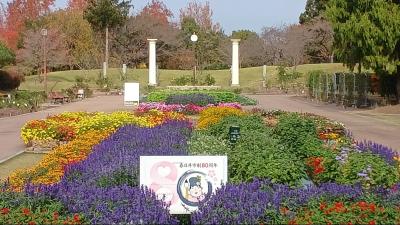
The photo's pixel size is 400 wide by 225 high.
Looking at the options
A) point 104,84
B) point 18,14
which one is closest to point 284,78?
point 104,84

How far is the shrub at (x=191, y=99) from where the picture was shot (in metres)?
26.6

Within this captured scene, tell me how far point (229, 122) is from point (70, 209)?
7.86m

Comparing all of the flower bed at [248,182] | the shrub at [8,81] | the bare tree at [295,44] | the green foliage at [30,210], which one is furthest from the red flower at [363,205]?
the bare tree at [295,44]

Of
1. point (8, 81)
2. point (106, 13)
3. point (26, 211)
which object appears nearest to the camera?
point (26, 211)

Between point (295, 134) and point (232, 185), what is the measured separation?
504 cm

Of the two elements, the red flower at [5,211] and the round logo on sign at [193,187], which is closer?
the red flower at [5,211]

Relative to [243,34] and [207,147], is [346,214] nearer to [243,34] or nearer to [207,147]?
[207,147]

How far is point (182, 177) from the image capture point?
589cm

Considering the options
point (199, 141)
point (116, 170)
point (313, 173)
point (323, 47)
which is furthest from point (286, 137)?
point (323, 47)

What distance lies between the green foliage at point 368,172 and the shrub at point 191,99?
62.4ft

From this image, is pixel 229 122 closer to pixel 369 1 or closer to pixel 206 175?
pixel 206 175

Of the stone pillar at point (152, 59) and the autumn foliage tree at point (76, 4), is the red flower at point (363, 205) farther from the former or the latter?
the autumn foliage tree at point (76, 4)

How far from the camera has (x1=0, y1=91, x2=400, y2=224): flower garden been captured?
501 cm

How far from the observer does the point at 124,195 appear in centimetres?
551
